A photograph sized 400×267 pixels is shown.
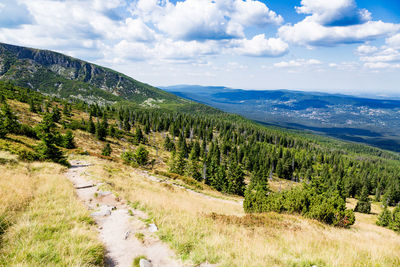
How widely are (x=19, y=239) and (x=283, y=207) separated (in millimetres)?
22198

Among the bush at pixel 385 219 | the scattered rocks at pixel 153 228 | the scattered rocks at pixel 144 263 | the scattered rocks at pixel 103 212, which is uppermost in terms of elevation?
the scattered rocks at pixel 144 263

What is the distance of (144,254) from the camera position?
727 cm

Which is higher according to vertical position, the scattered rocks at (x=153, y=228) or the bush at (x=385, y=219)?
the scattered rocks at (x=153, y=228)

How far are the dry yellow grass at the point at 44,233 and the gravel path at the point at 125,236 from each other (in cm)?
78

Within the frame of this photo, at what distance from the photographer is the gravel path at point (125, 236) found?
22.9 ft

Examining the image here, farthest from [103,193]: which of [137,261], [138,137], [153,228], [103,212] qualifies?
[138,137]

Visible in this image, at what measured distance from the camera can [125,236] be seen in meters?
8.49

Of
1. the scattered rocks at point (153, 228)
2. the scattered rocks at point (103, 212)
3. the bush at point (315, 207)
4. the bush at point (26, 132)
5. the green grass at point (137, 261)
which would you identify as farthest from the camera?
the bush at point (26, 132)

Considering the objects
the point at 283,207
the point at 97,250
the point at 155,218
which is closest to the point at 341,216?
the point at 283,207

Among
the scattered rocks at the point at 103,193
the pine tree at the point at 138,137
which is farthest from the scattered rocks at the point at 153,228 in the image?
the pine tree at the point at 138,137

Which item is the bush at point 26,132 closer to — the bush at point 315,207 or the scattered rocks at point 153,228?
the scattered rocks at point 153,228

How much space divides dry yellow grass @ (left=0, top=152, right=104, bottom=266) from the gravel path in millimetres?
781

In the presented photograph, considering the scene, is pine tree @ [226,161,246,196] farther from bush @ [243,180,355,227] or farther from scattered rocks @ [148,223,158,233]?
scattered rocks @ [148,223,158,233]

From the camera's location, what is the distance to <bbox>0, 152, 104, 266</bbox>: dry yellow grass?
559 centimetres
